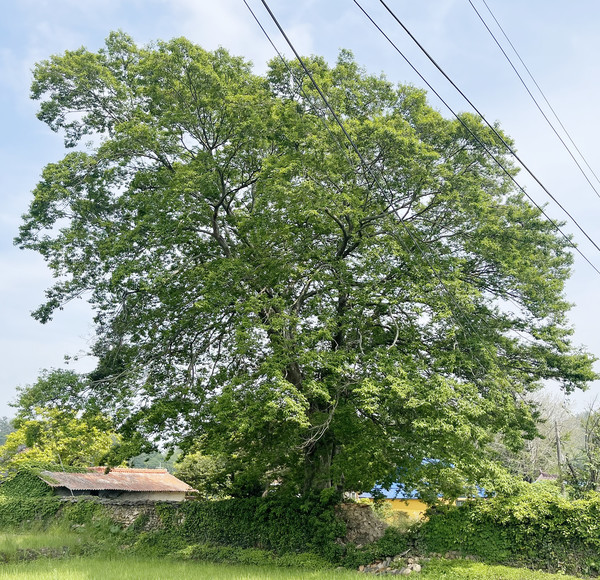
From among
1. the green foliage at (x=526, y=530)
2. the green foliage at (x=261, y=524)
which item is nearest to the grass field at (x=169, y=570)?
the green foliage at (x=526, y=530)

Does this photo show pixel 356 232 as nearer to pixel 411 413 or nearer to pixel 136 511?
pixel 411 413

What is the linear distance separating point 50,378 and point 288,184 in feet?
20.6

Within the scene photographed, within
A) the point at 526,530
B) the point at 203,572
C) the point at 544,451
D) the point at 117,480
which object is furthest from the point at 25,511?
the point at 544,451

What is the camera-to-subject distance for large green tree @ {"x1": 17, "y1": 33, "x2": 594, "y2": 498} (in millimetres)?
11320

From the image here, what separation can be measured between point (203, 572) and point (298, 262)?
22.4 feet

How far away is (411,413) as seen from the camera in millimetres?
11375

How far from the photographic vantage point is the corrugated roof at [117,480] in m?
21.6

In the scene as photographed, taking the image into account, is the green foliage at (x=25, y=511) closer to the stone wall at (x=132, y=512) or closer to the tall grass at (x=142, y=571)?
the stone wall at (x=132, y=512)

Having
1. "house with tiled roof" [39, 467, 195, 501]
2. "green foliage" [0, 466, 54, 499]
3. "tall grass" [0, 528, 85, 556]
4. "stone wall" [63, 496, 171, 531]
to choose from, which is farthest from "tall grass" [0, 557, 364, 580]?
"house with tiled roof" [39, 467, 195, 501]

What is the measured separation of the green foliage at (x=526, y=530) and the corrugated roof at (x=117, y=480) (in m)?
14.4

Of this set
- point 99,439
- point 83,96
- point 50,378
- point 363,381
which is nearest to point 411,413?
point 363,381

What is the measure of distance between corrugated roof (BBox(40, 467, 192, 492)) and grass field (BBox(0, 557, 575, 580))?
943cm

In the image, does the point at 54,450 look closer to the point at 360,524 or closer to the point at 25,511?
the point at 25,511

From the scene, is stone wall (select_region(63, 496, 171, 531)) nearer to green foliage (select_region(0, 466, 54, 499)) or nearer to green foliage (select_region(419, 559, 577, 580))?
green foliage (select_region(0, 466, 54, 499))
